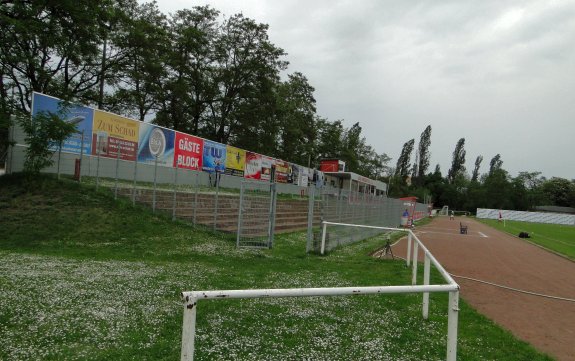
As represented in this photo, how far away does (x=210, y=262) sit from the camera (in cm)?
1083

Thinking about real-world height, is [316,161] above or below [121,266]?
above

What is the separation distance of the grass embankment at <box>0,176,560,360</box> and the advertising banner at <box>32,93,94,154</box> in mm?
4503

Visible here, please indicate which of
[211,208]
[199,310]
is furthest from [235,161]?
[199,310]

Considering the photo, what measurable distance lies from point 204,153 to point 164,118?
14.9m

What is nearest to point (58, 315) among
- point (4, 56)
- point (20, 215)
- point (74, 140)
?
point (20, 215)

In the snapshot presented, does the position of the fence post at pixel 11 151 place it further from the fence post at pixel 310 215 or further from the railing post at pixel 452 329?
the railing post at pixel 452 329

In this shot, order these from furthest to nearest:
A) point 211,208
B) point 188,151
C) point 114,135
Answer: point 188,151
point 114,135
point 211,208

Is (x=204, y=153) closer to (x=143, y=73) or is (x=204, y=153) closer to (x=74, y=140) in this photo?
(x=74, y=140)

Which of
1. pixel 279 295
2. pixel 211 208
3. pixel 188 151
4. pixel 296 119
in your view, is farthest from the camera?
pixel 296 119

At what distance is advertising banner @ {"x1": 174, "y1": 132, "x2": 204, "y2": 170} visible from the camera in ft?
75.6

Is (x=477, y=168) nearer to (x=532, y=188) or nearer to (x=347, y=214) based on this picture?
(x=532, y=188)

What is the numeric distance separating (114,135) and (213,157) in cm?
813

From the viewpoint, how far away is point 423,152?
13088 cm

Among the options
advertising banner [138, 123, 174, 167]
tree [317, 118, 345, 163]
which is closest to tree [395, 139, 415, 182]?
tree [317, 118, 345, 163]
